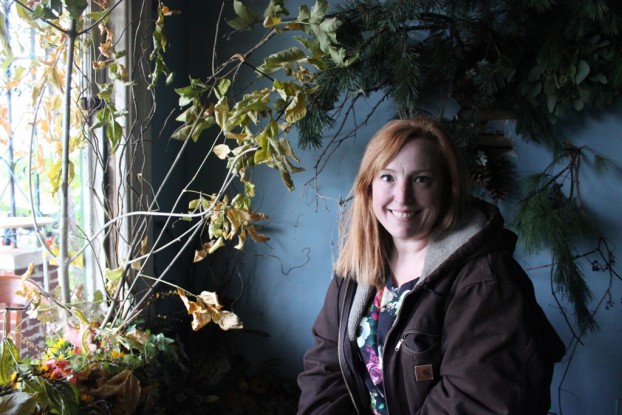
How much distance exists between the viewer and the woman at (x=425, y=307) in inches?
38.9

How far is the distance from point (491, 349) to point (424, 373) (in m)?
0.16

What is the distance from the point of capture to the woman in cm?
99

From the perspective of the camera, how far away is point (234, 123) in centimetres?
128

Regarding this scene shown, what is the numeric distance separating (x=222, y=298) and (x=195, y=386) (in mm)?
389

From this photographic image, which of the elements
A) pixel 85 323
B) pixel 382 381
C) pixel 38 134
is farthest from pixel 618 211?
pixel 38 134

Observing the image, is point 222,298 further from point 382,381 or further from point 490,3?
point 490,3

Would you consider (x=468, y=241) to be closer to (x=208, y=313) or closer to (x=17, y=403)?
(x=208, y=313)

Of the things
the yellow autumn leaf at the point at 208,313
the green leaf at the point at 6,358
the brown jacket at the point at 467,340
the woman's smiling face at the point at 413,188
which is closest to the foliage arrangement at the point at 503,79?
the woman's smiling face at the point at 413,188

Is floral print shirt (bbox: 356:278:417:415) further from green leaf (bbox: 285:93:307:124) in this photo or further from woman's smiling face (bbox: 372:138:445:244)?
green leaf (bbox: 285:93:307:124)

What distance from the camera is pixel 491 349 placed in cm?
98

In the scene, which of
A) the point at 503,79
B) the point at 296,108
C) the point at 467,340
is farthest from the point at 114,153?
the point at 503,79

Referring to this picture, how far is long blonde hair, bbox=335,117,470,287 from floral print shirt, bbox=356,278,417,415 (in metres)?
0.04

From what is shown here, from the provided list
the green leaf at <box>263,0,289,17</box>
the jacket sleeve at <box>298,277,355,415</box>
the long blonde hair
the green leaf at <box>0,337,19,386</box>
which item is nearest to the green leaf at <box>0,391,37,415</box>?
the green leaf at <box>0,337,19,386</box>

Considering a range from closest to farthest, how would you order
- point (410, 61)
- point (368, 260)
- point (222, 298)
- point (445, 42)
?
point (368, 260), point (410, 61), point (445, 42), point (222, 298)
